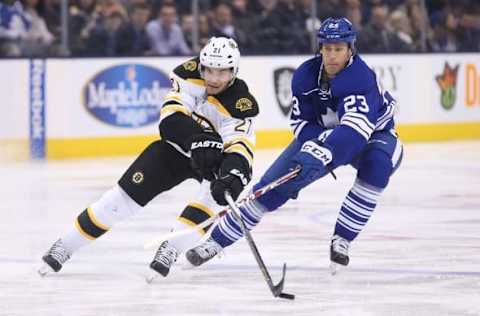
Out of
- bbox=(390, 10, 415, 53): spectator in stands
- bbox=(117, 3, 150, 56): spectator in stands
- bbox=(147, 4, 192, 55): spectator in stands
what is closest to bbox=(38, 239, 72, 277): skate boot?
bbox=(117, 3, 150, 56): spectator in stands

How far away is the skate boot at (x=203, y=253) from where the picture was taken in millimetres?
6168

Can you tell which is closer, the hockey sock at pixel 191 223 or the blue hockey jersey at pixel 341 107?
the blue hockey jersey at pixel 341 107

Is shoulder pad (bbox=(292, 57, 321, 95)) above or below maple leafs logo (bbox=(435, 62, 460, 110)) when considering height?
above

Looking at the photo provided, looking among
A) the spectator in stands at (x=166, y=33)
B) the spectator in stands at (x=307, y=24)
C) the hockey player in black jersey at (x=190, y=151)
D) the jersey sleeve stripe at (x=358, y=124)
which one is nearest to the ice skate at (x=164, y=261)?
the hockey player in black jersey at (x=190, y=151)

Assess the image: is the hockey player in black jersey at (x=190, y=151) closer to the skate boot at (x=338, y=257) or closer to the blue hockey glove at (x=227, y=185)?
the blue hockey glove at (x=227, y=185)

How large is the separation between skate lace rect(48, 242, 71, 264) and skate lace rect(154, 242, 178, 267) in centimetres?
40

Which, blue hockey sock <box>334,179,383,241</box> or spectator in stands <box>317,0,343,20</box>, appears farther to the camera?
spectator in stands <box>317,0,343,20</box>

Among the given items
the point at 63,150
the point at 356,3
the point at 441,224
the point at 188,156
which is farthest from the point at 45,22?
the point at 188,156

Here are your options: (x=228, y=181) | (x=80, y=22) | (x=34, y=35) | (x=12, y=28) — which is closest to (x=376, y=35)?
(x=80, y=22)

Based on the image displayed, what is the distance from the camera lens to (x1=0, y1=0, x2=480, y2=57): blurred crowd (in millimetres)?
12094

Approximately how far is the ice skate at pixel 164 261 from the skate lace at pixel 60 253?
1.28ft

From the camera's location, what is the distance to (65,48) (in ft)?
40.2

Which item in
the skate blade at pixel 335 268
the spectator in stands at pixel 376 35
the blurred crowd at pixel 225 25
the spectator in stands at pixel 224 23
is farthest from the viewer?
the spectator in stands at pixel 376 35

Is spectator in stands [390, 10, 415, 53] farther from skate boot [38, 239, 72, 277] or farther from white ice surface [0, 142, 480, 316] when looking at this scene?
skate boot [38, 239, 72, 277]
